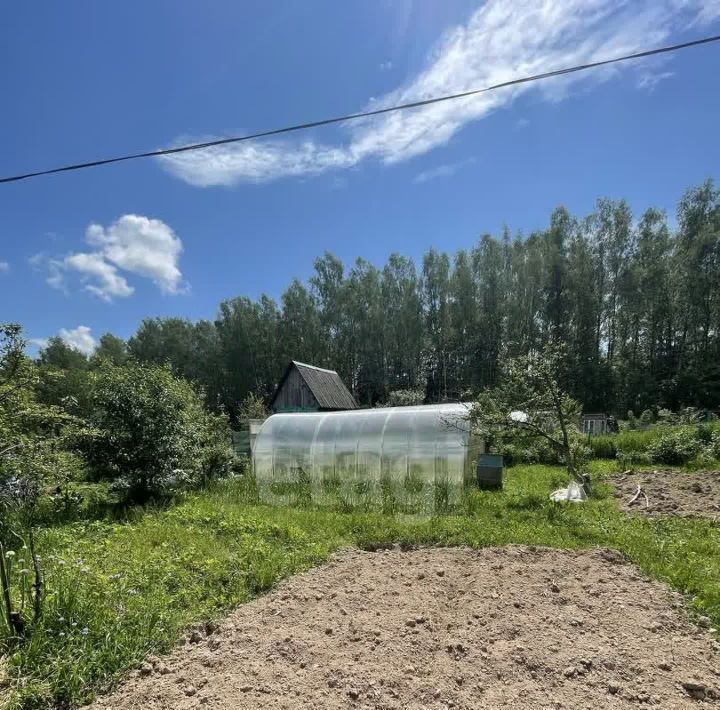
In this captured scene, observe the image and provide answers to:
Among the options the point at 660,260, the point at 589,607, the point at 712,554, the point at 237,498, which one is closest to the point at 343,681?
the point at 589,607

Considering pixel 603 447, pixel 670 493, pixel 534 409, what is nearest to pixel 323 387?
pixel 603 447

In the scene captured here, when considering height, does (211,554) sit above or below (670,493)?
above

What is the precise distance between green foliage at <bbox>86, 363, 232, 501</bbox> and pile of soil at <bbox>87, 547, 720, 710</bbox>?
523cm

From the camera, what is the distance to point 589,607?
3557 millimetres

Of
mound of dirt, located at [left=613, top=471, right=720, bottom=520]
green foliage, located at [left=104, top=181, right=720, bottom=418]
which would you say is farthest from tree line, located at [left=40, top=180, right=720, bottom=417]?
mound of dirt, located at [left=613, top=471, right=720, bottom=520]

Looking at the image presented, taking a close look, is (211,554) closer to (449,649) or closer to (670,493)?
(449,649)

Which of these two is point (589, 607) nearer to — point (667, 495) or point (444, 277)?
point (667, 495)

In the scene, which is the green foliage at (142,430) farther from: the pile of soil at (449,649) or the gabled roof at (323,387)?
the gabled roof at (323,387)

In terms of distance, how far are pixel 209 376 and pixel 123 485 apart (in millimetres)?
32515

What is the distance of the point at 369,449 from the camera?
973 cm

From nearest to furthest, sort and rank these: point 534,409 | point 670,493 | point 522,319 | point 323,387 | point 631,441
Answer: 1. point 670,493
2. point 534,409
3. point 631,441
4. point 323,387
5. point 522,319

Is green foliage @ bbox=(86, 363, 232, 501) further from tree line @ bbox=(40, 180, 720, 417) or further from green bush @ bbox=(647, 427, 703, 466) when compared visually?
tree line @ bbox=(40, 180, 720, 417)

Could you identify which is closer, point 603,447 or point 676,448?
point 676,448

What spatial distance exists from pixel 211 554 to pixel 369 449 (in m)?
5.15
